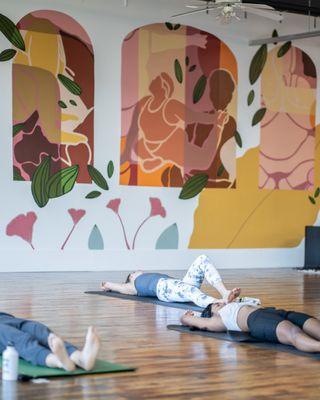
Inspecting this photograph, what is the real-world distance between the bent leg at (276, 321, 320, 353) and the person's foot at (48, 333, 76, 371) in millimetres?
1252

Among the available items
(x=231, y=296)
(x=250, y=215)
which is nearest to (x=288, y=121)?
(x=250, y=215)

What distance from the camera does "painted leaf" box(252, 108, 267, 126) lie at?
35.0 ft

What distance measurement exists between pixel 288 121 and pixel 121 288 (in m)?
4.73

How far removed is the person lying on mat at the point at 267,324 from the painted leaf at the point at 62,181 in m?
4.52

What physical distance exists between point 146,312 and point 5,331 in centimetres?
225

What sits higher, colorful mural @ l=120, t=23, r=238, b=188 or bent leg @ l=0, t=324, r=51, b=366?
colorful mural @ l=120, t=23, r=238, b=188

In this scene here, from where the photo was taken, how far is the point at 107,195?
959cm

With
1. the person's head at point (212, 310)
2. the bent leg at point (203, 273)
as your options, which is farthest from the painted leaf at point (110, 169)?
the person's head at point (212, 310)

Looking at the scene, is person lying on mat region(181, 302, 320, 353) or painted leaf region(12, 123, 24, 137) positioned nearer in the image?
person lying on mat region(181, 302, 320, 353)

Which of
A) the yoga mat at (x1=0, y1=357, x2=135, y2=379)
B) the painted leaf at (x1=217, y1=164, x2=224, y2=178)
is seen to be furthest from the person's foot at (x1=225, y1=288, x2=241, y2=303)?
the painted leaf at (x1=217, y1=164, x2=224, y2=178)

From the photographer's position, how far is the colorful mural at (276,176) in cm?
1040

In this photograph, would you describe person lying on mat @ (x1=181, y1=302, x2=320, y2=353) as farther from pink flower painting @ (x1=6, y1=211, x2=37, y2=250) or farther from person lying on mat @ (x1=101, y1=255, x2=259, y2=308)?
pink flower painting @ (x1=6, y1=211, x2=37, y2=250)

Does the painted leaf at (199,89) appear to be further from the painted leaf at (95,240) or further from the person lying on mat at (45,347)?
the person lying on mat at (45,347)

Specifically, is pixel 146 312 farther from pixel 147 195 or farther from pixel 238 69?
pixel 238 69
